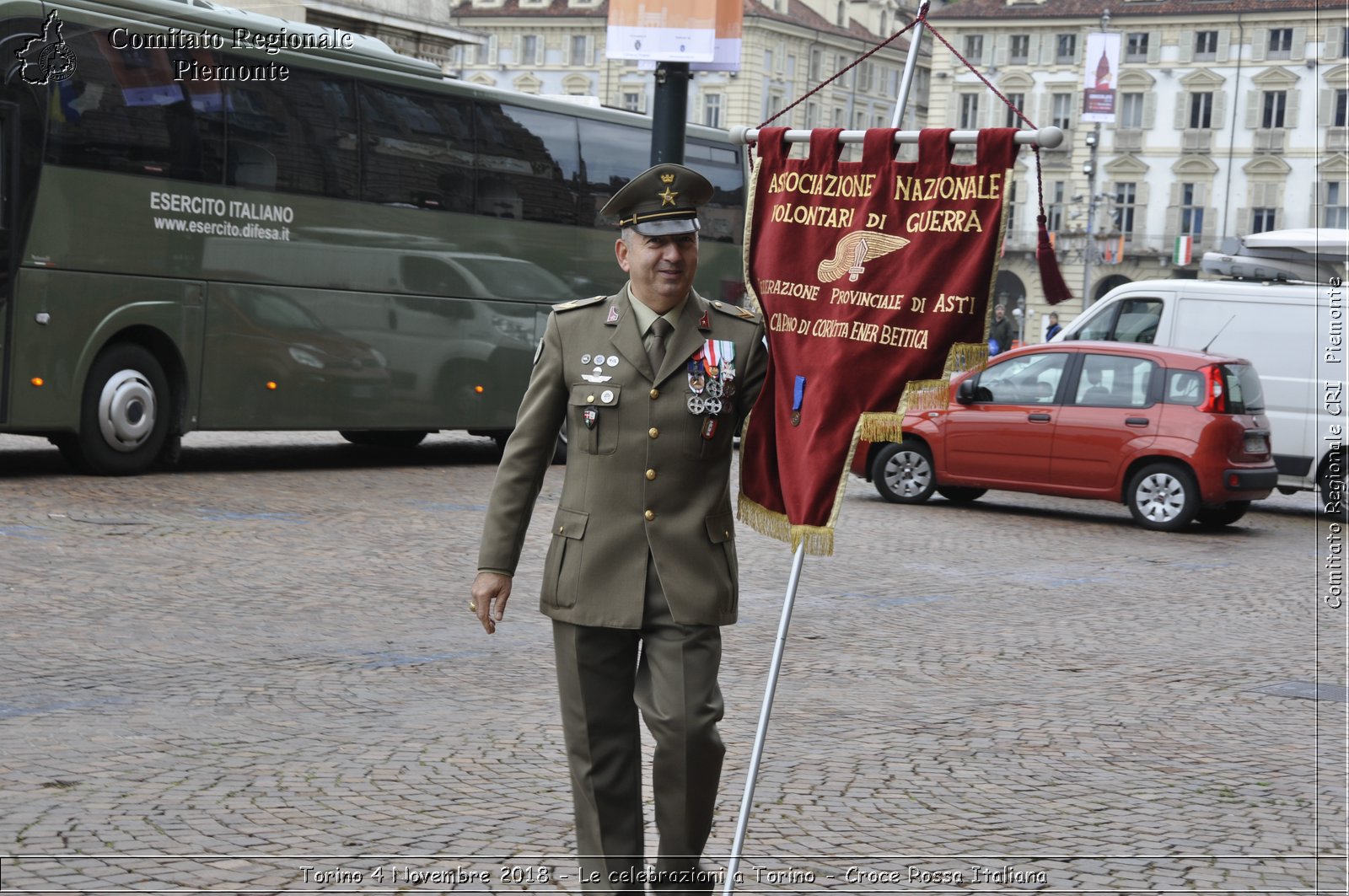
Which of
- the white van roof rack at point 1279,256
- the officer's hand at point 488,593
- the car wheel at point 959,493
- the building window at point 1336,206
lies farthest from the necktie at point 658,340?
the building window at point 1336,206

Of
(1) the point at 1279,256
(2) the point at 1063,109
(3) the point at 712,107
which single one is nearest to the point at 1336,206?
(2) the point at 1063,109

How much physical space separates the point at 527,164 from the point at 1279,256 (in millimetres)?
8829

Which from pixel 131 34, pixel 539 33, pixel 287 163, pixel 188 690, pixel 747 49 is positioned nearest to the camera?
pixel 188 690

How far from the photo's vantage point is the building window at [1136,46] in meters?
88.9

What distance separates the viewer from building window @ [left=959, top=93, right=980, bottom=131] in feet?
301

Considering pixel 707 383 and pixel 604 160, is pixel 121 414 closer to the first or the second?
pixel 604 160

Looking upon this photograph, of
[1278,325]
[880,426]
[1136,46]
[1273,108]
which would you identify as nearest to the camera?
[880,426]

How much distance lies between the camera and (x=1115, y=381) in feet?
55.6

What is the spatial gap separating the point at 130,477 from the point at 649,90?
83000 mm

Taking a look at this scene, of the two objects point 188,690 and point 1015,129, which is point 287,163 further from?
point 1015,129

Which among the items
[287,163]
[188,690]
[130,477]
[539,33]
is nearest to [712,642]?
[188,690]

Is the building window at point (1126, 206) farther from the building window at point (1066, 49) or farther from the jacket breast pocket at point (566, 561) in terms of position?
the jacket breast pocket at point (566, 561)

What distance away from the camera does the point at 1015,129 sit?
4.91 meters

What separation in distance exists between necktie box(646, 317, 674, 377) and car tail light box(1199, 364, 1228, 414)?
1277 centimetres
